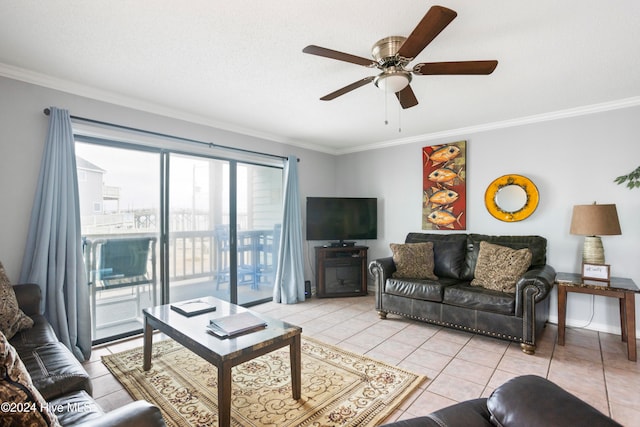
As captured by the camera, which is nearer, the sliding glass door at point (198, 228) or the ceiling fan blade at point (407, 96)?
the ceiling fan blade at point (407, 96)

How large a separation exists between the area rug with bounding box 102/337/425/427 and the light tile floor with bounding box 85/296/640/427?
0.39ft

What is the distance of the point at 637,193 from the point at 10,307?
5.32 m

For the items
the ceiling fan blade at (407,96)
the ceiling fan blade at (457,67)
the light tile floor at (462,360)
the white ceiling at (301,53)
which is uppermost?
the white ceiling at (301,53)

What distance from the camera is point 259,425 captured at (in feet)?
6.18

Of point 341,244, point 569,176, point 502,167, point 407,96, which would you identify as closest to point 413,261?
point 341,244

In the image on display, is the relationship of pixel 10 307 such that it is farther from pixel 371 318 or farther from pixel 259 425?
pixel 371 318

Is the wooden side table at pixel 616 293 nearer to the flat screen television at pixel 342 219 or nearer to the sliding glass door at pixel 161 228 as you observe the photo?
the flat screen television at pixel 342 219

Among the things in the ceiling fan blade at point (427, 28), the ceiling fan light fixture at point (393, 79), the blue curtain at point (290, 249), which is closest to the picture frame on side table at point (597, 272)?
the ceiling fan light fixture at point (393, 79)

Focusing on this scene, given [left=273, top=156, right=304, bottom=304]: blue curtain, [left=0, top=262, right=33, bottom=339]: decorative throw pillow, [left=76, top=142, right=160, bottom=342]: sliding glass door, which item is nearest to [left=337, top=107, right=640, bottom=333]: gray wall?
[left=273, top=156, right=304, bottom=304]: blue curtain

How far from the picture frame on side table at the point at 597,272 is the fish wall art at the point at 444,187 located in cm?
137

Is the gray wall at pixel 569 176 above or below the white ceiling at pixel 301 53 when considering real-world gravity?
below

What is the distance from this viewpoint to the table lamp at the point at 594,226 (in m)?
2.86

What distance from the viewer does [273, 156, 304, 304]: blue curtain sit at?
451 cm

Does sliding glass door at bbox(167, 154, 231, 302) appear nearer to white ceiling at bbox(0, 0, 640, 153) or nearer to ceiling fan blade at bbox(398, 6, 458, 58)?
white ceiling at bbox(0, 0, 640, 153)
